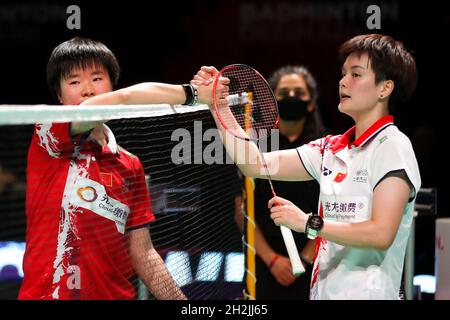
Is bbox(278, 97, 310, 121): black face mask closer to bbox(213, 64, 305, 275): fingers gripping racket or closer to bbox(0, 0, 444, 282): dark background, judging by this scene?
bbox(213, 64, 305, 275): fingers gripping racket

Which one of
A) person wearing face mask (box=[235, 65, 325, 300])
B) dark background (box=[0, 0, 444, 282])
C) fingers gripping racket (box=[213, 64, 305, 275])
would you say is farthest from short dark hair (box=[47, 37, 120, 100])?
dark background (box=[0, 0, 444, 282])

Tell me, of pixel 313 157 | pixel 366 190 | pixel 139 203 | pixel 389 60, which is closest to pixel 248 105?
pixel 313 157

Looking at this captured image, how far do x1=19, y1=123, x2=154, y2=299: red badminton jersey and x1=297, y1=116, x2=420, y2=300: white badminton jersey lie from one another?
668 mm

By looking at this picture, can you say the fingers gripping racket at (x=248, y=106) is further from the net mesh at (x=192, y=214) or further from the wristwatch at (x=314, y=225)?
the wristwatch at (x=314, y=225)

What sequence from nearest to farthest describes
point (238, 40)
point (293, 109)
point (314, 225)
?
point (314, 225), point (293, 109), point (238, 40)

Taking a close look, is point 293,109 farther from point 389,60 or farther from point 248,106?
point 389,60

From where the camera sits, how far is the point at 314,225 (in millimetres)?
2148

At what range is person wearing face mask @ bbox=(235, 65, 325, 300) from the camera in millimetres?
3467

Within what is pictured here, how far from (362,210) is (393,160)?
0.57ft

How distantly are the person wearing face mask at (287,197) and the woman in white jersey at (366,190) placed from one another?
102 centimetres

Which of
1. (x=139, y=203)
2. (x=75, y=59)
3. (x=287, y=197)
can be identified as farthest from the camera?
(x=287, y=197)

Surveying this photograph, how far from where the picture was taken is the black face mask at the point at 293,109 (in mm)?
3703
